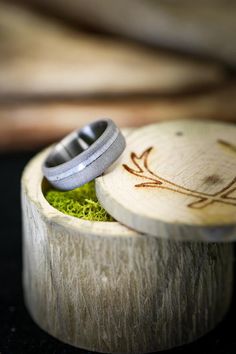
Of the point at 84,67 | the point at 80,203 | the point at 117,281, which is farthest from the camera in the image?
the point at 84,67

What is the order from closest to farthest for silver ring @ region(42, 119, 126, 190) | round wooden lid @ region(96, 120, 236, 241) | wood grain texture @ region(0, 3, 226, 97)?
round wooden lid @ region(96, 120, 236, 241), silver ring @ region(42, 119, 126, 190), wood grain texture @ region(0, 3, 226, 97)

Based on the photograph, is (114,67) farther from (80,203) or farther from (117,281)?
(117,281)

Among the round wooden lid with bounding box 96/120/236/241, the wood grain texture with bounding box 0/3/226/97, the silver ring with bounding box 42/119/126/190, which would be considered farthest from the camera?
the wood grain texture with bounding box 0/3/226/97

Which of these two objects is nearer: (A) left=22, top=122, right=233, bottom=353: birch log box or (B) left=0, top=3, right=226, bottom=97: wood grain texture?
(A) left=22, top=122, right=233, bottom=353: birch log box

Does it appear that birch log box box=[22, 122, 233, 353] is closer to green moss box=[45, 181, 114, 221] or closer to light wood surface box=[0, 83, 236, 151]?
green moss box=[45, 181, 114, 221]

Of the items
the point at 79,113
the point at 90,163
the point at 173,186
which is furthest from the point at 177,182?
the point at 79,113

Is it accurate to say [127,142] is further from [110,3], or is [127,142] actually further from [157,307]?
[110,3]

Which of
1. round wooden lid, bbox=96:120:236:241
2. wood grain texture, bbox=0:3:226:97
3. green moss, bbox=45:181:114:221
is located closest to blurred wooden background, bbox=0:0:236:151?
wood grain texture, bbox=0:3:226:97
